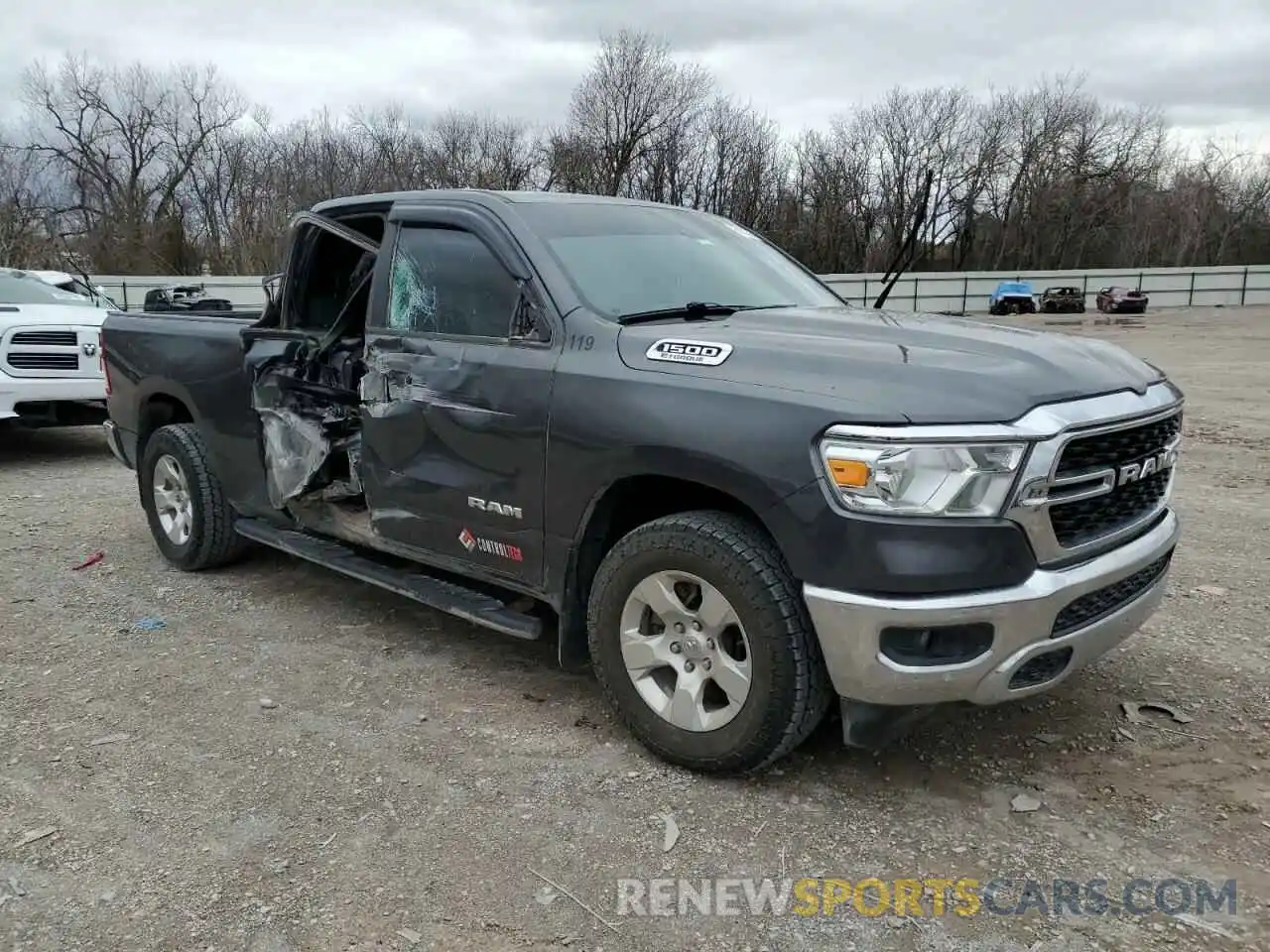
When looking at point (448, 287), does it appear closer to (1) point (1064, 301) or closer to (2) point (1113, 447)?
(2) point (1113, 447)

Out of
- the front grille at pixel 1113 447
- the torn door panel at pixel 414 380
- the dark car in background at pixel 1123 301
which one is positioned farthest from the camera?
the dark car in background at pixel 1123 301

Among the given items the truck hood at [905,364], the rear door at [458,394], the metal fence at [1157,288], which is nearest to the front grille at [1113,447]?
the truck hood at [905,364]

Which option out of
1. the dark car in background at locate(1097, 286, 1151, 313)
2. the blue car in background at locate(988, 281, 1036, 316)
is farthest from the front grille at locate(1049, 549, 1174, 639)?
the blue car in background at locate(988, 281, 1036, 316)

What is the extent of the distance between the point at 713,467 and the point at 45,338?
804 cm

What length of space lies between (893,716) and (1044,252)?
62.3 metres

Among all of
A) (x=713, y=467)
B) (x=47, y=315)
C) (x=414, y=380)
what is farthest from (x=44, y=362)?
(x=713, y=467)

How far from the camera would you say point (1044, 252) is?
194 ft

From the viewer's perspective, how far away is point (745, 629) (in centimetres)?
306

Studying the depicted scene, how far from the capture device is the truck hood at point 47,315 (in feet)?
28.9

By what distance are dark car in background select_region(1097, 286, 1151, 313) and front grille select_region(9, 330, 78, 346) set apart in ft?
136

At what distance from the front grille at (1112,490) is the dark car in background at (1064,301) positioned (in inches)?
1706

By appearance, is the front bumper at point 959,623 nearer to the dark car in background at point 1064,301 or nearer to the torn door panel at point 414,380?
the torn door panel at point 414,380

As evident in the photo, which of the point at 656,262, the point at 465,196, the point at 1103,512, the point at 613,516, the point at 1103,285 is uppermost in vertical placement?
the point at 1103,285

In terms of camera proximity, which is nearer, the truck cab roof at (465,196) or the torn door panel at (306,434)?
the truck cab roof at (465,196)
